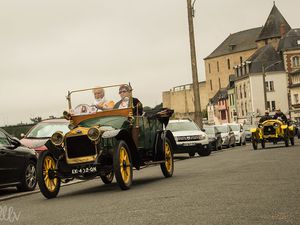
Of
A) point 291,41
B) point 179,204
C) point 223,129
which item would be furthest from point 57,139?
Answer: point 291,41

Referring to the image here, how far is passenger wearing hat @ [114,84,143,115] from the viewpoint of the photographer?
15078mm

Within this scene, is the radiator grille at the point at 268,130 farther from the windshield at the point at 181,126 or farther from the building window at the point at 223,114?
the building window at the point at 223,114

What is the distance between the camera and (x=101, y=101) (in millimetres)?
15398

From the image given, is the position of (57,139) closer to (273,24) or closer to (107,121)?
(107,121)

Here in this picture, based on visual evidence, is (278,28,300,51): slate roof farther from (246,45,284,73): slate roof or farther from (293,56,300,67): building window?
(293,56,300,67): building window

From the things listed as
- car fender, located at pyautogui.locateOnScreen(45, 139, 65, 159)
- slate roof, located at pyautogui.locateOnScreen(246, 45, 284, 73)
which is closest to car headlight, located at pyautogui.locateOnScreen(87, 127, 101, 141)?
car fender, located at pyautogui.locateOnScreen(45, 139, 65, 159)

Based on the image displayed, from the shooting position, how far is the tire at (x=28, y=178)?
1590 centimetres

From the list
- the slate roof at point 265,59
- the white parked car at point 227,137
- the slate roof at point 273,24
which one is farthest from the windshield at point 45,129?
the slate roof at point 273,24

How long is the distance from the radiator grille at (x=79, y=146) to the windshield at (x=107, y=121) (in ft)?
3.42

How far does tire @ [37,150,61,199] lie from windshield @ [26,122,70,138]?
915 cm

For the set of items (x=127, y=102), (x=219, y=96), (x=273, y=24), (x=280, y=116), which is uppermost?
(x=273, y=24)

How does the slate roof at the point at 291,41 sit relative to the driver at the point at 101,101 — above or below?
above

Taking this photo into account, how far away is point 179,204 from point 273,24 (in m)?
137

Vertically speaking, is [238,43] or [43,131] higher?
[238,43]
